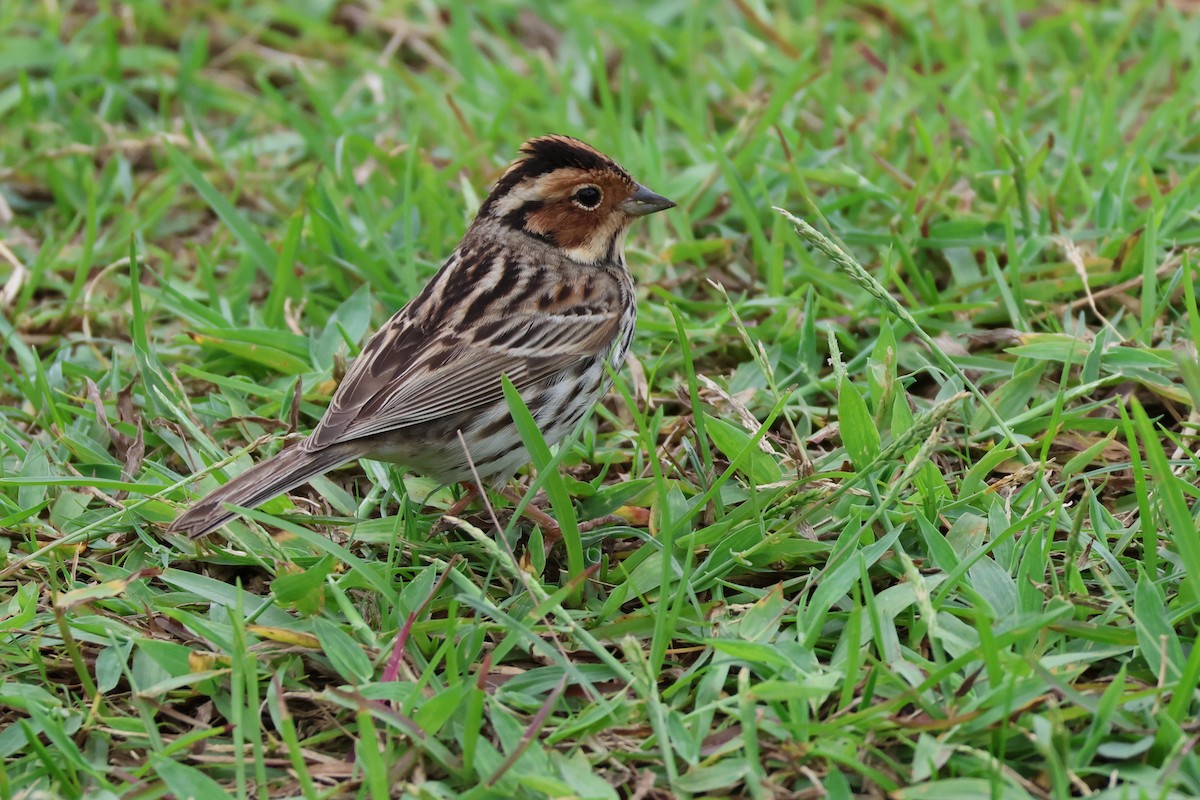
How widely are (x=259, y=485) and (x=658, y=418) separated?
1.30 metres

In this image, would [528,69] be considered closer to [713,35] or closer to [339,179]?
[713,35]

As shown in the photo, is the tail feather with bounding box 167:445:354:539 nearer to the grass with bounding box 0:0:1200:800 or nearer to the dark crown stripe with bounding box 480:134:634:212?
the grass with bounding box 0:0:1200:800

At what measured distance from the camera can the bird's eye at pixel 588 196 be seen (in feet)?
16.3

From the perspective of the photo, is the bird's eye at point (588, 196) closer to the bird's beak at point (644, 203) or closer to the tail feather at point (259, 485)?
the bird's beak at point (644, 203)

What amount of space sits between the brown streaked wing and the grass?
0.34 m

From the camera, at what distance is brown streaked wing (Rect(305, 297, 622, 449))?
4.14 m

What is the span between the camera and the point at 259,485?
3914 mm

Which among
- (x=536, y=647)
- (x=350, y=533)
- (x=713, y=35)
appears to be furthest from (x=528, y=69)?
(x=536, y=647)

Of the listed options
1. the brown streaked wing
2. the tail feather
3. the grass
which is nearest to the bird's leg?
the grass

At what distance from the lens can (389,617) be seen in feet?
12.5

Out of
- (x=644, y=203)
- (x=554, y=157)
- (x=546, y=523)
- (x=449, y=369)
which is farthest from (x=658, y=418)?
(x=554, y=157)

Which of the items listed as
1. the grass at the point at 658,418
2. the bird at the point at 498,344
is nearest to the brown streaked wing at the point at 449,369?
the bird at the point at 498,344

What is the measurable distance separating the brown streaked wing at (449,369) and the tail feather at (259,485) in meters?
0.05

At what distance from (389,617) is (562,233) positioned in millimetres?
1773
